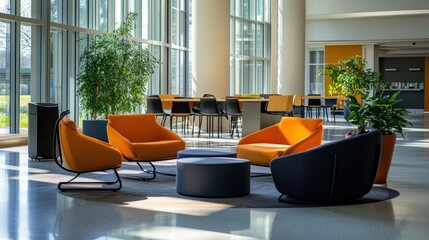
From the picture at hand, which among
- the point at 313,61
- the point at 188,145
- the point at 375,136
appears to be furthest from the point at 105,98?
the point at 313,61

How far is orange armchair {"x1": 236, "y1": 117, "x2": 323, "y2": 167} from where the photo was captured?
7.72 metres

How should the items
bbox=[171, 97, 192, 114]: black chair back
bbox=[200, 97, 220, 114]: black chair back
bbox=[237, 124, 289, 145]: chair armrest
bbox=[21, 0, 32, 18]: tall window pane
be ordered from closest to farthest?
1. bbox=[237, 124, 289, 145]: chair armrest
2. bbox=[21, 0, 32, 18]: tall window pane
3. bbox=[200, 97, 220, 114]: black chair back
4. bbox=[171, 97, 192, 114]: black chair back

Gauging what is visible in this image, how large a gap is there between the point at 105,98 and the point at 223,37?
5.77 meters

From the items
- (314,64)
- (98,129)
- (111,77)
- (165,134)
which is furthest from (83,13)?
(314,64)

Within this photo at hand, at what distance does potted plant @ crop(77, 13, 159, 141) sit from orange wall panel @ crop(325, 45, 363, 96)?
20283 mm

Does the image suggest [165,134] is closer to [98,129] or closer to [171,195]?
[171,195]

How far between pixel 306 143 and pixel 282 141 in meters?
0.91

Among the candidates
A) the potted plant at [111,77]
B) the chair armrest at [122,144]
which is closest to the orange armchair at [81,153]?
the chair armrest at [122,144]

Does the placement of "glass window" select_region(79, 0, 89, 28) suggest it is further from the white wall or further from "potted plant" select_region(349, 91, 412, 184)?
the white wall

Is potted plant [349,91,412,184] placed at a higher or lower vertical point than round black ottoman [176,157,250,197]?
higher

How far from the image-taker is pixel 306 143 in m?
7.75

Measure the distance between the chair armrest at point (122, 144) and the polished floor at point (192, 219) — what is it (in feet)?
3.30

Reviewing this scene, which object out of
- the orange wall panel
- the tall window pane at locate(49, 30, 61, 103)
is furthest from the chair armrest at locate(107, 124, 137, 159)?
the orange wall panel

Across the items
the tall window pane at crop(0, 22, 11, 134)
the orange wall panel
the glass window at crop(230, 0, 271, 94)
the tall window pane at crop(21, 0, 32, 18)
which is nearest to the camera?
the tall window pane at crop(0, 22, 11, 134)
